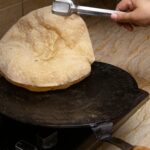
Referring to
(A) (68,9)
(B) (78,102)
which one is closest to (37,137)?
(B) (78,102)

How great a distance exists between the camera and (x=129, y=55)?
100 cm

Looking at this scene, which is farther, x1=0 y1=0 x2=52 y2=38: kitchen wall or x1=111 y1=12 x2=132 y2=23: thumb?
x1=0 y1=0 x2=52 y2=38: kitchen wall

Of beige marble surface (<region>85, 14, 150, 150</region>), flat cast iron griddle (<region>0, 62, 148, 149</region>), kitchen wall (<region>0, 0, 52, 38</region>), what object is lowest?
beige marble surface (<region>85, 14, 150, 150</region>)

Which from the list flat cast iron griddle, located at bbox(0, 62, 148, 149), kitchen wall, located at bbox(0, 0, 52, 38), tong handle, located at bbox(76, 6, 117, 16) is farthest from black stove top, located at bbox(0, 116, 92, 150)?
kitchen wall, located at bbox(0, 0, 52, 38)

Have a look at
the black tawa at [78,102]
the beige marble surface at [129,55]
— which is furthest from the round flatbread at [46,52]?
the beige marble surface at [129,55]

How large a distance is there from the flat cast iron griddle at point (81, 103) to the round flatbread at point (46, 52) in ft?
0.07

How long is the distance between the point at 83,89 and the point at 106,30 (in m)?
0.51

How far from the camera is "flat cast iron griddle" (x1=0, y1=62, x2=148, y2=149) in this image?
1.87 ft

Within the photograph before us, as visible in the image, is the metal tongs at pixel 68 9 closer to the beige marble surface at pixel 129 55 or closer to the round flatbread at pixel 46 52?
the round flatbread at pixel 46 52

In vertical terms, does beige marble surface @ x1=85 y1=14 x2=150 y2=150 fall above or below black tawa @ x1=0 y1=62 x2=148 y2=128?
below

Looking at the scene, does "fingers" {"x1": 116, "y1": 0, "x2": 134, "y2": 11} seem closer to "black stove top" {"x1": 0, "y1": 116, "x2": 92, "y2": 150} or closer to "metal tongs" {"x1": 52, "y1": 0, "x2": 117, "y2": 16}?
"metal tongs" {"x1": 52, "y1": 0, "x2": 117, "y2": 16}

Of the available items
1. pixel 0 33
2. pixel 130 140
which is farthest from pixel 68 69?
pixel 0 33

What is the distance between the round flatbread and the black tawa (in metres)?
0.02

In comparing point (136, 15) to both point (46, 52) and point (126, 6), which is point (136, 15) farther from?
point (46, 52)
